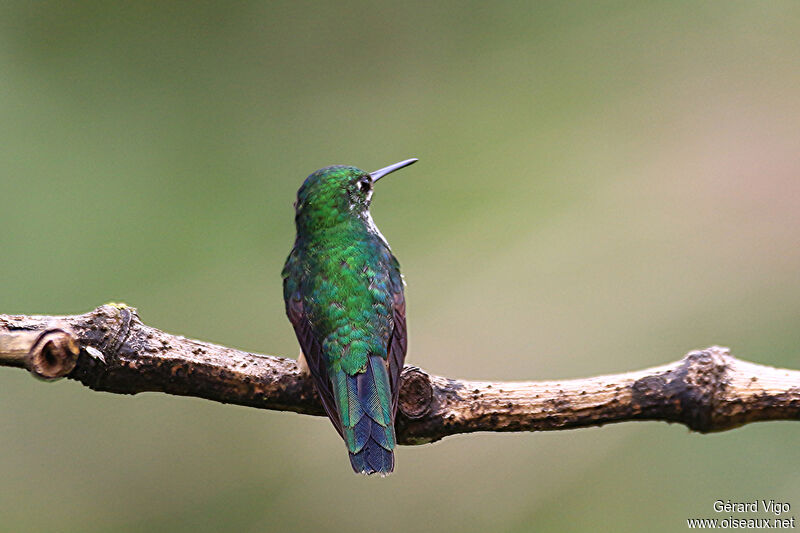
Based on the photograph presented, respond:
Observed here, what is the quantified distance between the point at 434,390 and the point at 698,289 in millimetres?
3715

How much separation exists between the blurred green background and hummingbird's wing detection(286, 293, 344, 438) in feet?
7.38

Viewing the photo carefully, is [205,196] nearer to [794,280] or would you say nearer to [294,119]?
[294,119]

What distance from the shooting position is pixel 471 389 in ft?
8.67

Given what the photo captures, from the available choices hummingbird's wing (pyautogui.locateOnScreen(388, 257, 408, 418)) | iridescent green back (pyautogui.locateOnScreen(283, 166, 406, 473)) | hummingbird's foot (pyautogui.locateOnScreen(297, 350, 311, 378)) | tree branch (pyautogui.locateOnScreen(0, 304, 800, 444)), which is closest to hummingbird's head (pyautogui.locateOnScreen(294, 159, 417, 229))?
iridescent green back (pyautogui.locateOnScreen(283, 166, 406, 473))

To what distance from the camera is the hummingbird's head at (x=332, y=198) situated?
343cm

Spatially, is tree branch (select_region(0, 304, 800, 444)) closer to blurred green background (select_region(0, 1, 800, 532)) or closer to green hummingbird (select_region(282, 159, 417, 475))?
green hummingbird (select_region(282, 159, 417, 475))

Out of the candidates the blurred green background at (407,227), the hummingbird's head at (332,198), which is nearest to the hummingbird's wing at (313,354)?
the hummingbird's head at (332,198)

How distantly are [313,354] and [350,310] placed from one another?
0.21 meters

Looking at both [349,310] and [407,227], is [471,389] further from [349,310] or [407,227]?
[407,227]

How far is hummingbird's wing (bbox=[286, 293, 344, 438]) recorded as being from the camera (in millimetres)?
2664

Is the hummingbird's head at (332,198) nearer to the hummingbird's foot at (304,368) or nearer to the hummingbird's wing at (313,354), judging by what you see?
the hummingbird's wing at (313,354)

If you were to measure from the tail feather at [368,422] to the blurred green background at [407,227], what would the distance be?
2.67 metres

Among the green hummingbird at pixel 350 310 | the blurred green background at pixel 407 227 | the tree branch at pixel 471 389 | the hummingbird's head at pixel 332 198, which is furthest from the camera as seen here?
the blurred green background at pixel 407 227

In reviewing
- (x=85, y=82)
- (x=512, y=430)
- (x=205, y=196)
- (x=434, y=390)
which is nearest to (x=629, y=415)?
(x=512, y=430)
